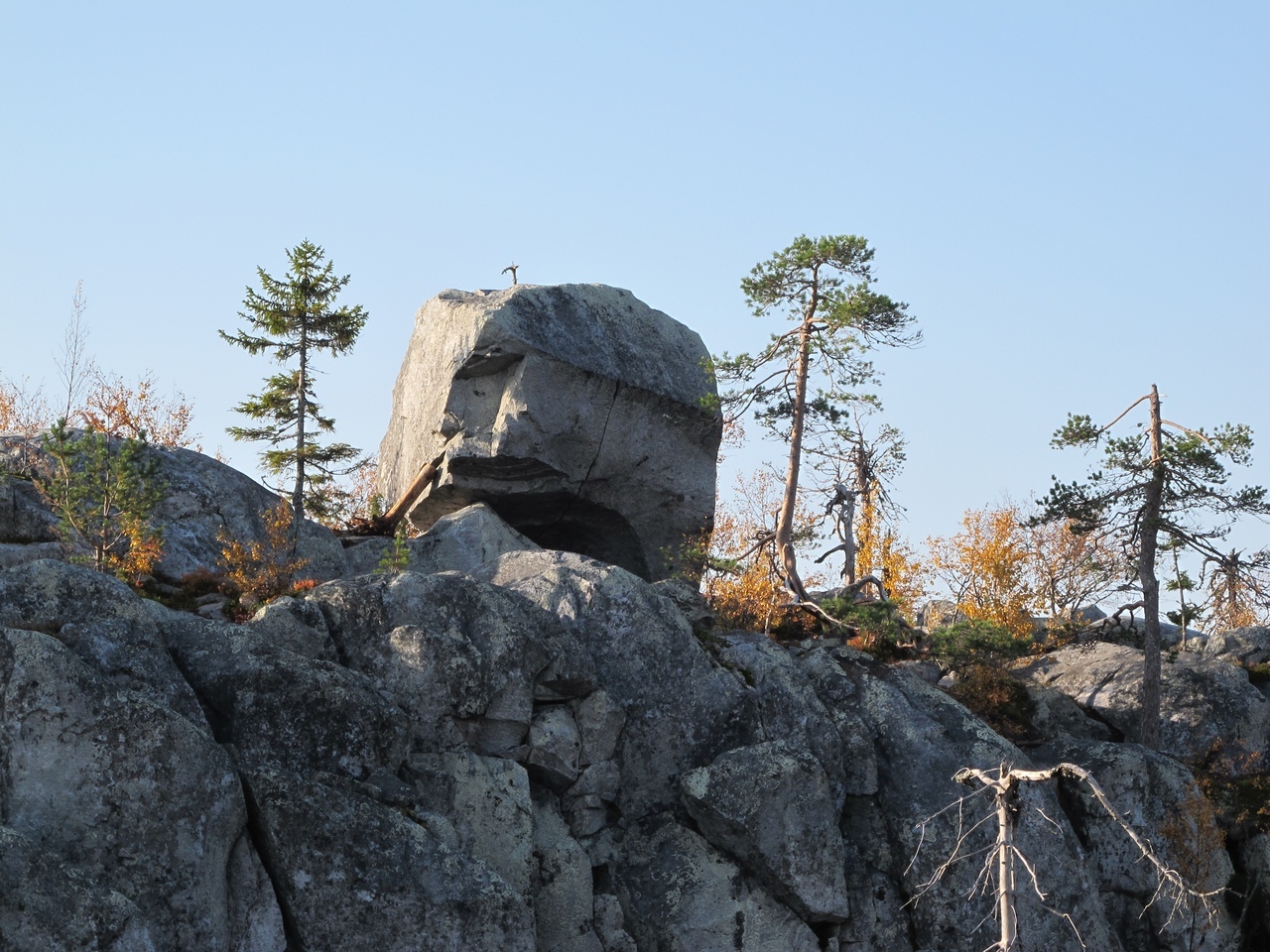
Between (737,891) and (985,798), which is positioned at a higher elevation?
(985,798)

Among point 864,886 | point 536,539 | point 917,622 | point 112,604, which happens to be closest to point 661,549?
point 536,539

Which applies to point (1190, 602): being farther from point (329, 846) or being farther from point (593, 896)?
point (329, 846)

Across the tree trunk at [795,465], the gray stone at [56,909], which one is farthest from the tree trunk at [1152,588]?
the gray stone at [56,909]

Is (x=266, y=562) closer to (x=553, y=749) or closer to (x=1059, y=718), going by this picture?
(x=553, y=749)

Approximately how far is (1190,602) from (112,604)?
99.1 ft

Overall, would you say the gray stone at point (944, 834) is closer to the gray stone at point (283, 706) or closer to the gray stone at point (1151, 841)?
the gray stone at point (1151, 841)

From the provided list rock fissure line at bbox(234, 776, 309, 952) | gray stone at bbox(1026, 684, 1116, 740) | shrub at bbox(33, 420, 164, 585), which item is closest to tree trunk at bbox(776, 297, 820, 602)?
gray stone at bbox(1026, 684, 1116, 740)

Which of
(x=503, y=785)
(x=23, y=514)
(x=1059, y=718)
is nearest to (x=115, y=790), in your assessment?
(x=503, y=785)

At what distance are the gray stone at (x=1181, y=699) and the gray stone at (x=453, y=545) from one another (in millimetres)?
13886

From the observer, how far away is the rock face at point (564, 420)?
35375 millimetres

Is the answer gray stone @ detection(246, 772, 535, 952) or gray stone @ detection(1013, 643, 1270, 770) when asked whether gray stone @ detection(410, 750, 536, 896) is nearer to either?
gray stone @ detection(246, 772, 535, 952)

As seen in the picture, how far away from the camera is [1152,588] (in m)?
33.1

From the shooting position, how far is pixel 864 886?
25.9m

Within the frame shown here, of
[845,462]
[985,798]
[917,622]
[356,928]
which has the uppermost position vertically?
[845,462]
